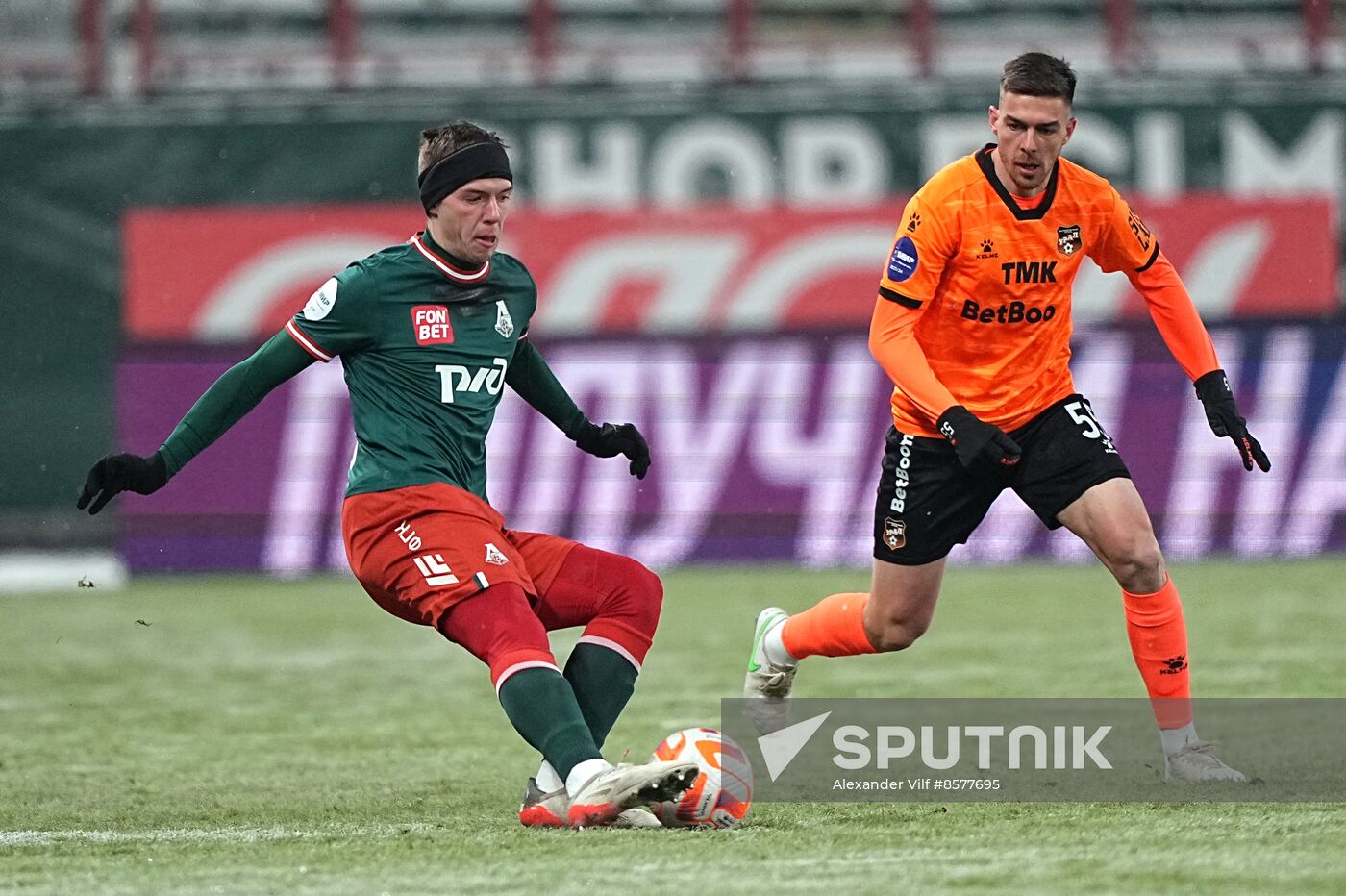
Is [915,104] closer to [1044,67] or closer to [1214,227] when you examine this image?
[1214,227]

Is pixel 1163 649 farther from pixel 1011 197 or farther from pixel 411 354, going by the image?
pixel 411 354

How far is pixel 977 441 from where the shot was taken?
552cm

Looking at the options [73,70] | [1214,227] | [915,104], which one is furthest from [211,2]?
[1214,227]

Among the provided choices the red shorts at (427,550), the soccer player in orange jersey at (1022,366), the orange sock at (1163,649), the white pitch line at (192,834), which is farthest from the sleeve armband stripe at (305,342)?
the orange sock at (1163,649)

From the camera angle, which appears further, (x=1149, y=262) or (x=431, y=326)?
(x=1149, y=262)

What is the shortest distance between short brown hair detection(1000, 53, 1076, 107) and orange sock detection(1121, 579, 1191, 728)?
143cm

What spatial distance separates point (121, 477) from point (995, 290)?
2440 mm

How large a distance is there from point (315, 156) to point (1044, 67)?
442 inches

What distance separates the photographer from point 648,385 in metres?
13.9

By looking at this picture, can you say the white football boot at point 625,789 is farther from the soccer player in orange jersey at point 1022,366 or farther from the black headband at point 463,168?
the black headband at point 463,168

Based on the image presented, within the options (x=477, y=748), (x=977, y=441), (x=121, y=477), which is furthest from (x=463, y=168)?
(x=477, y=748)

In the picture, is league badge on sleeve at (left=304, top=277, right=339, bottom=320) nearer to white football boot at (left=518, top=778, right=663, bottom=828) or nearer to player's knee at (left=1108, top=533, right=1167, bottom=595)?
white football boot at (left=518, top=778, right=663, bottom=828)

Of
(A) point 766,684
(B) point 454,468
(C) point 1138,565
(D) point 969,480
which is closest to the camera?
(B) point 454,468

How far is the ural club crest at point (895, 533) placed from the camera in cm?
603
